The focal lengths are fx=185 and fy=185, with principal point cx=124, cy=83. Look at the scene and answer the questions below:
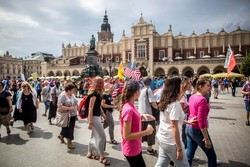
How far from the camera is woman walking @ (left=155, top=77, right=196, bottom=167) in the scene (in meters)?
2.58

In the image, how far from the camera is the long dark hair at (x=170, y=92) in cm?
271

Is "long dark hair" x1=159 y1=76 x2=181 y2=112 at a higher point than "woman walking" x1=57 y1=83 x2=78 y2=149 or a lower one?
higher

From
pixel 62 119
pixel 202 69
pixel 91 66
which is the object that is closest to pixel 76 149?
pixel 62 119

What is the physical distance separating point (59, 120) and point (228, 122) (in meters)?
6.91

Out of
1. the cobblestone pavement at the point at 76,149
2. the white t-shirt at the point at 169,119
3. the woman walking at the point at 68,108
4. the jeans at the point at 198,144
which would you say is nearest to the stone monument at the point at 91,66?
the cobblestone pavement at the point at 76,149

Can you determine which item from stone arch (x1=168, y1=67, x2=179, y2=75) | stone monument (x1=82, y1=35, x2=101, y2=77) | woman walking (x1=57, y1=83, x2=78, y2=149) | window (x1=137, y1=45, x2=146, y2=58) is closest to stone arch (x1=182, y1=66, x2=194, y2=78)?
stone arch (x1=168, y1=67, x2=179, y2=75)

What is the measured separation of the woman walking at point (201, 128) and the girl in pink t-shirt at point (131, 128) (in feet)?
3.17

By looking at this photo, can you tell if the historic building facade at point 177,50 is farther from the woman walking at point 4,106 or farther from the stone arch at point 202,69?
the woman walking at point 4,106

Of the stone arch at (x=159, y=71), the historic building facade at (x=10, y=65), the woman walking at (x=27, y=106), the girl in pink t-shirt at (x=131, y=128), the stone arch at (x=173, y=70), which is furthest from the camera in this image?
the historic building facade at (x=10, y=65)

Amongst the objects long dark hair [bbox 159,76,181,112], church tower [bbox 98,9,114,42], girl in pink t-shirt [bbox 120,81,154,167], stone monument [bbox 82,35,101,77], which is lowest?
girl in pink t-shirt [bbox 120,81,154,167]

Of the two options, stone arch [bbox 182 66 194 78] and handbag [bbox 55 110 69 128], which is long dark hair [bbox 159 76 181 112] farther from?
stone arch [bbox 182 66 194 78]

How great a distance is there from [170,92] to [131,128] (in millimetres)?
782

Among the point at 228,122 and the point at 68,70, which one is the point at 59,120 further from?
the point at 68,70

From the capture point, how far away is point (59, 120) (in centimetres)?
521
